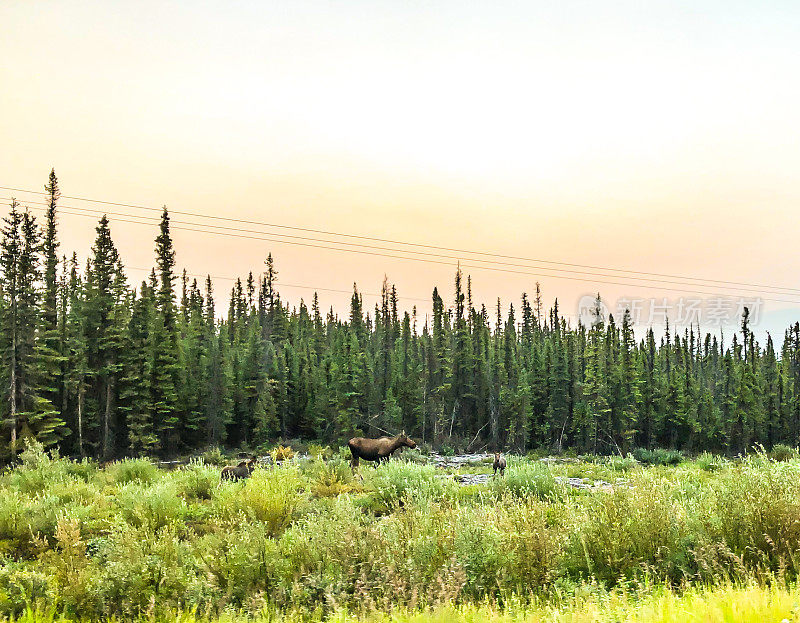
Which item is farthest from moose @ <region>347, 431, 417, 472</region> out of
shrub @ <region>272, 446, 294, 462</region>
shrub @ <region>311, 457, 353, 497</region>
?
shrub @ <region>272, 446, 294, 462</region>

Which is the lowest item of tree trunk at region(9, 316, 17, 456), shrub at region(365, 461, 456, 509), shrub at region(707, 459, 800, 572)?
tree trunk at region(9, 316, 17, 456)

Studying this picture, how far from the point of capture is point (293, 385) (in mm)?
65125

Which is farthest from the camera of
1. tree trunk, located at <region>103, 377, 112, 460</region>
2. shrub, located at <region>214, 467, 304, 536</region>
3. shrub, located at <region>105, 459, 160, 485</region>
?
tree trunk, located at <region>103, 377, 112, 460</region>

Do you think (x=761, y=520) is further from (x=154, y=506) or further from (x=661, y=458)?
(x=661, y=458)

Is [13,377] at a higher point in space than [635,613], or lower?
lower

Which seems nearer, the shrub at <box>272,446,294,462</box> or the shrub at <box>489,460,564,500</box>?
the shrub at <box>489,460,564,500</box>

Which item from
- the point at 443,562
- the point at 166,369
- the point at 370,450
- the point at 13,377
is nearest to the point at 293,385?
the point at 166,369

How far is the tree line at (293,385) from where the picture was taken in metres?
44.8

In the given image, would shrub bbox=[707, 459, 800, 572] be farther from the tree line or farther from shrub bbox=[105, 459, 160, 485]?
the tree line

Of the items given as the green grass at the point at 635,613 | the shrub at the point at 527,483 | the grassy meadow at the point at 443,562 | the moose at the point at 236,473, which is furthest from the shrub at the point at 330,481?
the green grass at the point at 635,613

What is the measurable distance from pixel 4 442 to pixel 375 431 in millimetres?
36260

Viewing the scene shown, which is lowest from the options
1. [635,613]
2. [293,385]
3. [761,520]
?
[293,385]

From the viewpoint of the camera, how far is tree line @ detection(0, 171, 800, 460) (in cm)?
4481

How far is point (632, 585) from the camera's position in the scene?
26.1ft
